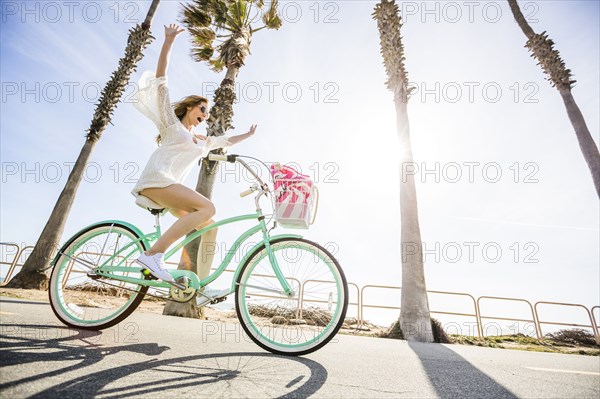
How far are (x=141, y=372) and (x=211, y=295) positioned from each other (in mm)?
944

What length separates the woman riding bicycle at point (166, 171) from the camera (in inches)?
102

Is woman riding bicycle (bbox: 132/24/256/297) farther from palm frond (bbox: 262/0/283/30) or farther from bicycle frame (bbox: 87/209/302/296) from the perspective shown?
palm frond (bbox: 262/0/283/30)

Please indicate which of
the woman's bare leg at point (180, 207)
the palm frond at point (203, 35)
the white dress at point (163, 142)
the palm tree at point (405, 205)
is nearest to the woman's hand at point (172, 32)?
the white dress at point (163, 142)

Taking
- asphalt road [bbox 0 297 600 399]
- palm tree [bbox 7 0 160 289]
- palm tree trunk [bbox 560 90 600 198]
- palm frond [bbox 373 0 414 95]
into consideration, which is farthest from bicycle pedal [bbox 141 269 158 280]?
palm tree trunk [bbox 560 90 600 198]

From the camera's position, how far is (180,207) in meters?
2.71

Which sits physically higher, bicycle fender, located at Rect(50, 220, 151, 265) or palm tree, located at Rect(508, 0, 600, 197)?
palm tree, located at Rect(508, 0, 600, 197)

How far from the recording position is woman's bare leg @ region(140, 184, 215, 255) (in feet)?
8.50

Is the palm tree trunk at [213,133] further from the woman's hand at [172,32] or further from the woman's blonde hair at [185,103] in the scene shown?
the woman's hand at [172,32]

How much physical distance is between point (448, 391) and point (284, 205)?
1741 mm

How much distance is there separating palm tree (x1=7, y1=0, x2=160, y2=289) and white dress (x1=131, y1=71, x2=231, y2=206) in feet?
25.5

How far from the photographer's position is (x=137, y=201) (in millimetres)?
2793

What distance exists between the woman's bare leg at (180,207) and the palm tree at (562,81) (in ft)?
41.7

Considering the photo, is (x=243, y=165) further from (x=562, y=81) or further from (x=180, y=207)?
(x=562, y=81)

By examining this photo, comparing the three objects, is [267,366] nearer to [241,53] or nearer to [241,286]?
[241,286]
